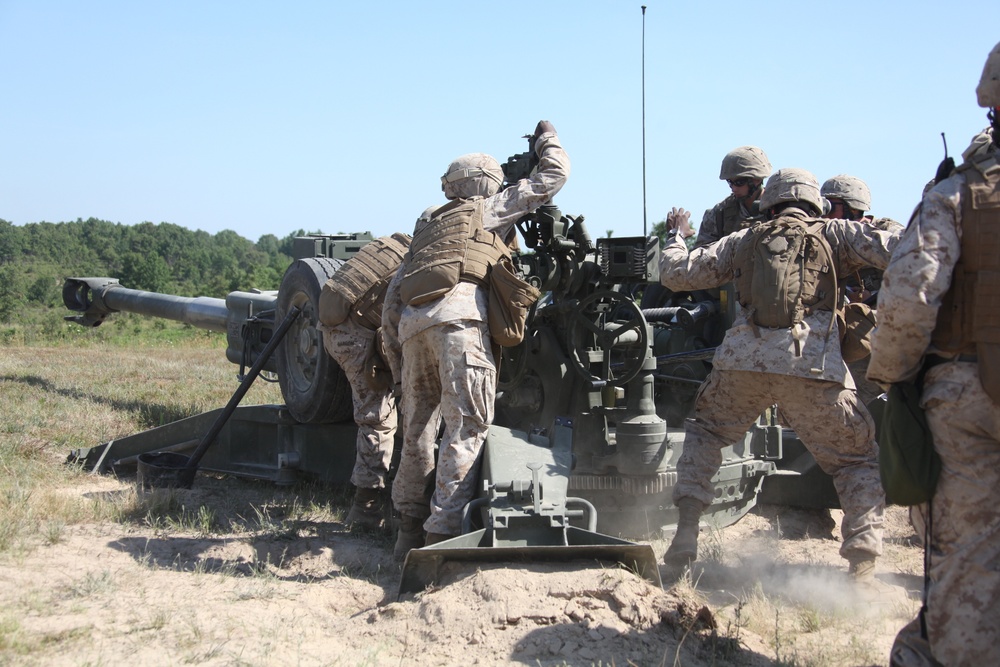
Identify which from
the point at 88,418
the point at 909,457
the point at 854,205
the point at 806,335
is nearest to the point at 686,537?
the point at 806,335

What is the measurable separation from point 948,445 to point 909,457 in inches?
4.9

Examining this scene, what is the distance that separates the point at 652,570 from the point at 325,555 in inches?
77.3

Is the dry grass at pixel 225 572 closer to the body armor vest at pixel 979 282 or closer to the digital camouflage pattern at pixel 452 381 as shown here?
the digital camouflage pattern at pixel 452 381

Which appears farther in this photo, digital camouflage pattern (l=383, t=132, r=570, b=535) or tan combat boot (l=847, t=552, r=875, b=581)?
digital camouflage pattern (l=383, t=132, r=570, b=535)

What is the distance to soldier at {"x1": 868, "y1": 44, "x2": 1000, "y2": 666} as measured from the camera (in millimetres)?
3090

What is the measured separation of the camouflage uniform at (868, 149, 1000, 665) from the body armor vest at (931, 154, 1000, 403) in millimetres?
32

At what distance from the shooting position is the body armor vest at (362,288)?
5973 millimetres

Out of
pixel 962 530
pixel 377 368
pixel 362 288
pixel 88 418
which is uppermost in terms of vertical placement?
pixel 362 288

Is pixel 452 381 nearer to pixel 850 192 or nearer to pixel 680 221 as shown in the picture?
pixel 680 221

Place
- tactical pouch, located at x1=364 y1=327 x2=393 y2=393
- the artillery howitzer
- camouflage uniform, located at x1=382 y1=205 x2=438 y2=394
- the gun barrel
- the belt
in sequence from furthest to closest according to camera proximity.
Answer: the gun barrel
tactical pouch, located at x1=364 y1=327 x2=393 y2=393
camouflage uniform, located at x1=382 y1=205 x2=438 y2=394
the artillery howitzer
the belt

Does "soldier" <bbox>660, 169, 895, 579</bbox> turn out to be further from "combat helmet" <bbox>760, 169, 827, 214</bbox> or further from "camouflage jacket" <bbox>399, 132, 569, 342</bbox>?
"camouflage jacket" <bbox>399, 132, 569, 342</bbox>

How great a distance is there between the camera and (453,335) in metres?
4.99

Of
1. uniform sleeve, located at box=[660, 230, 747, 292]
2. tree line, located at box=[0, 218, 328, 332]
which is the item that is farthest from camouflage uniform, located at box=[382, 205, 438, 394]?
tree line, located at box=[0, 218, 328, 332]

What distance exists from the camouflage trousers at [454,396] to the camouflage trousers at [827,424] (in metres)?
1.07
